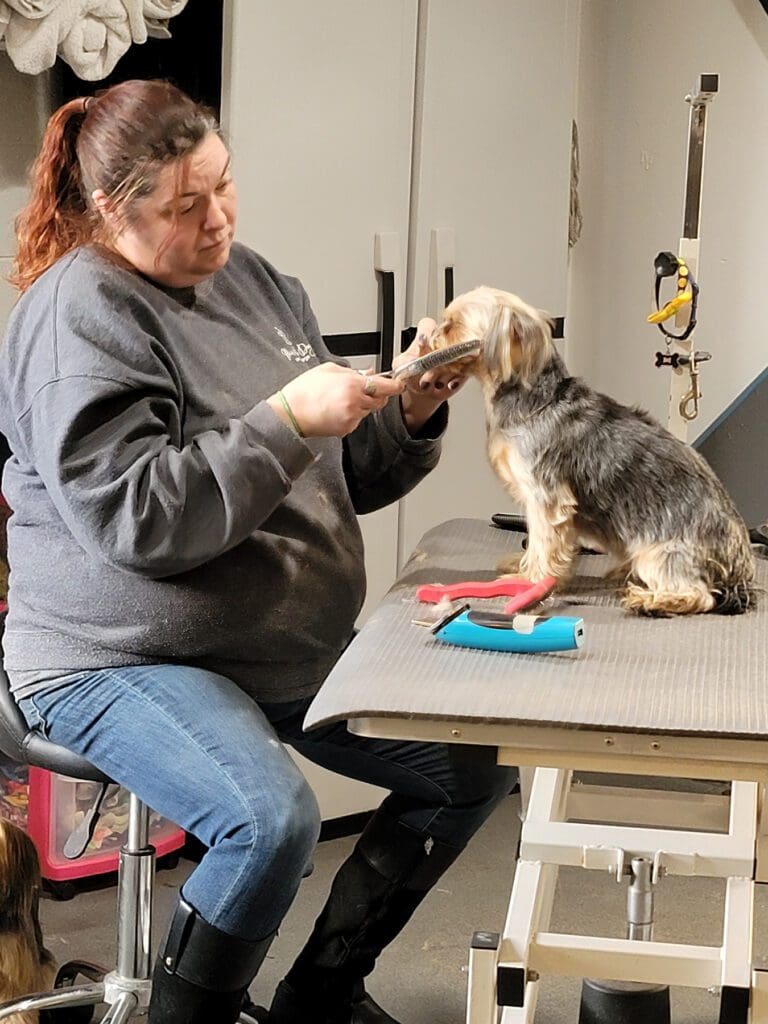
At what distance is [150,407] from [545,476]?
48cm

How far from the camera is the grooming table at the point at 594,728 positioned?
1.33 m

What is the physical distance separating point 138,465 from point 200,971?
0.55m

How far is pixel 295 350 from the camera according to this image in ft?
6.32

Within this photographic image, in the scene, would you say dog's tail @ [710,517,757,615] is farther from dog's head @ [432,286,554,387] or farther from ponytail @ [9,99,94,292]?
ponytail @ [9,99,94,292]

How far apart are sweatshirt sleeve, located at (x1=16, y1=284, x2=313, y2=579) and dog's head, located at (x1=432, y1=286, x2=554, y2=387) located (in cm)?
29

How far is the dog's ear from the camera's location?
1.78 metres

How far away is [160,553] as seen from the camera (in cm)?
158

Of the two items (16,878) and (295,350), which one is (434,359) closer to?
(295,350)

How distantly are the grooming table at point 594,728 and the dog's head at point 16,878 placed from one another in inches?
23.8

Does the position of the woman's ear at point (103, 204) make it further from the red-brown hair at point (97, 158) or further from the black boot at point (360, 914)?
the black boot at point (360, 914)

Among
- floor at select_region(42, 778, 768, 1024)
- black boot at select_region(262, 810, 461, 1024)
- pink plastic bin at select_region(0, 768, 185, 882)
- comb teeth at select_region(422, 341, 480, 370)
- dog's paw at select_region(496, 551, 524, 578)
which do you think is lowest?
floor at select_region(42, 778, 768, 1024)

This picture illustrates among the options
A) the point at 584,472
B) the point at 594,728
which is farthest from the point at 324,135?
the point at 594,728

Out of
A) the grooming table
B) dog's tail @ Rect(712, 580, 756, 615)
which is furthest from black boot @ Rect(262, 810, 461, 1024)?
dog's tail @ Rect(712, 580, 756, 615)

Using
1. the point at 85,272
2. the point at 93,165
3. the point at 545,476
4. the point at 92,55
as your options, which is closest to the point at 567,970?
the point at 545,476
